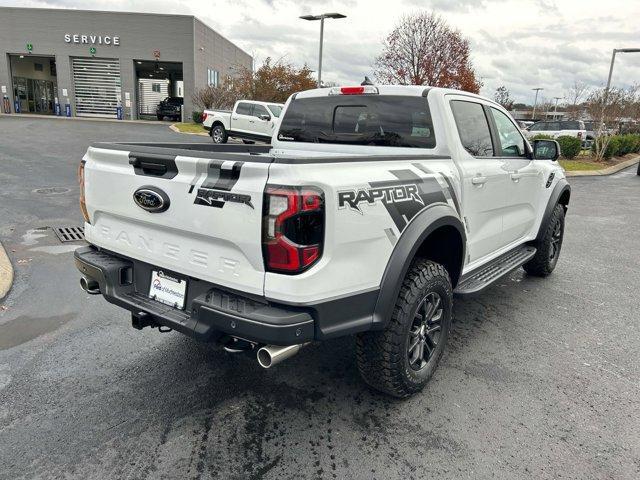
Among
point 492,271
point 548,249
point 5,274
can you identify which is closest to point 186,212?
point 492,271

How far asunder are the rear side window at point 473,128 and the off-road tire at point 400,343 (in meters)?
1.12

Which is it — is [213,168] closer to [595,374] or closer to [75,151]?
[595,374]

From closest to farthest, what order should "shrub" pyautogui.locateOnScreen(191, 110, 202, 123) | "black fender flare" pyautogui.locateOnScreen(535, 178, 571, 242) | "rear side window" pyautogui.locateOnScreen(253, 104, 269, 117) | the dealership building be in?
1. "black fender flare" pyautogui.locateOnScreen(535, 178, 571, 242)
2. "rear side window" pyautogui.locateOnScreen(253, 104, 269, 117)
3. "shrub" pyautogui.locateOnScreen(191, 110, 202, 123)
4. the dealership building

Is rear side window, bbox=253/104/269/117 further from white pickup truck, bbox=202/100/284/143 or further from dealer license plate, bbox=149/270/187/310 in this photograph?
dealer license plate, bbox=149/270/187/310

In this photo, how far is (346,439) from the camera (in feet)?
8.75

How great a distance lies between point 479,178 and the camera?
3539 millimetres

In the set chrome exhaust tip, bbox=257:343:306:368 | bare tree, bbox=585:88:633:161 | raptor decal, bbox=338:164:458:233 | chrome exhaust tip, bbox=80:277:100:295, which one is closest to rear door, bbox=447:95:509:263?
raptor decal, bbox=338:164:458:233

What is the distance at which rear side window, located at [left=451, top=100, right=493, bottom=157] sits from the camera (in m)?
3.56

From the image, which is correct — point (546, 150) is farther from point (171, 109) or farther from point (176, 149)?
point (171, 109)

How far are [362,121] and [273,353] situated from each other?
209 cm

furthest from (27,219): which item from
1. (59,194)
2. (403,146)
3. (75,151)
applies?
(75,151)

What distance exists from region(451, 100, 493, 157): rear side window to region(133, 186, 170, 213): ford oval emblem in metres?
2.15

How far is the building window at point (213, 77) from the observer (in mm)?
36875

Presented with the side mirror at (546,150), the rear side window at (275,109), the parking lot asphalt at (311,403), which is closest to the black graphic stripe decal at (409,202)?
the parking lot asphalt at (311,403)
